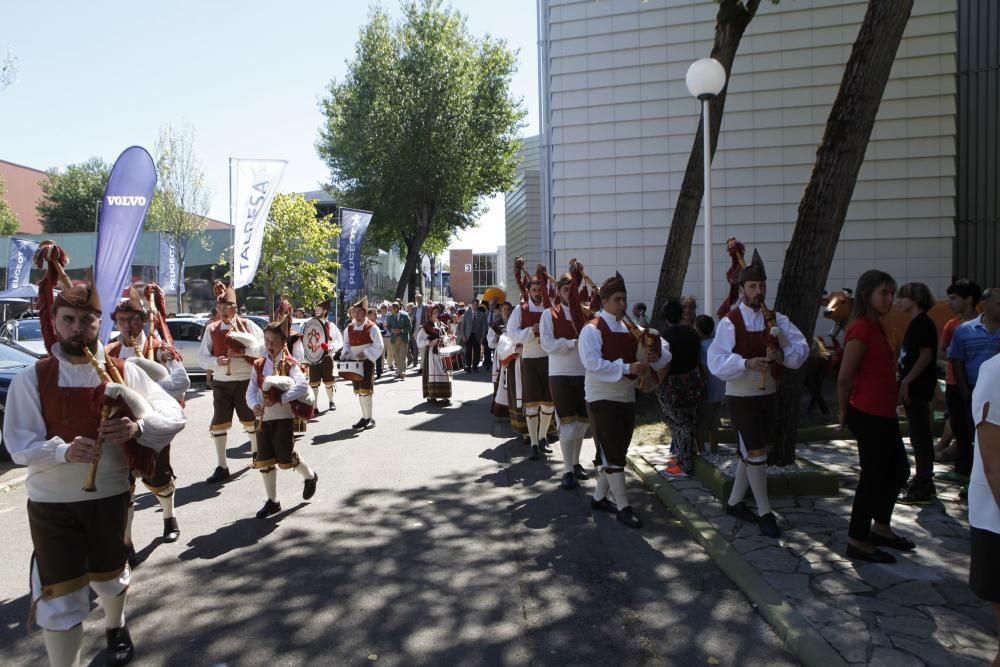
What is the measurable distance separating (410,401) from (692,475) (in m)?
8.25

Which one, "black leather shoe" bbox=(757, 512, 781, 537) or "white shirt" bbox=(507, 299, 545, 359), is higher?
"white shirt" bbox=(507, 299, 545, 359)

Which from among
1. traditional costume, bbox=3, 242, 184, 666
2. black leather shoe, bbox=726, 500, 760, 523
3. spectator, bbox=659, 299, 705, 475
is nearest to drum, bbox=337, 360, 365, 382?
spectator, bbox=659, 299, 705, 475

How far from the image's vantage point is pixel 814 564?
5.07 m

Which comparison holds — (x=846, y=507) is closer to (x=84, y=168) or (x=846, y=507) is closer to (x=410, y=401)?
(x=410, y=401)

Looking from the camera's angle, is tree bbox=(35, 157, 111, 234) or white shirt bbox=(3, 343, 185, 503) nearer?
white shirt bbox=(3, 343, 185, 503)

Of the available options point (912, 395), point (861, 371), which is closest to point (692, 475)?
point (912, 395)

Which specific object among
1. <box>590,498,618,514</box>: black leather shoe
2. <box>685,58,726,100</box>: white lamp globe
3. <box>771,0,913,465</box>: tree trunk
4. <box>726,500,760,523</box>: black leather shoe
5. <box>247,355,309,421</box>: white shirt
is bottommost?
<box>590,498,618,514</box>: black leather shoe

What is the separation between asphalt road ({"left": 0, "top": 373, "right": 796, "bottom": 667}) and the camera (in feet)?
13.4

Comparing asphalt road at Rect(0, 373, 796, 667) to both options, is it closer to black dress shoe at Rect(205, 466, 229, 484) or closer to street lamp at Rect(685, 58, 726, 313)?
black dress shoe at Rect(205, 466, 229, 484)

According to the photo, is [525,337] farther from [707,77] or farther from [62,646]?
[62,646]

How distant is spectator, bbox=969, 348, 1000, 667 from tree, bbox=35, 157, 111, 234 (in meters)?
63.8

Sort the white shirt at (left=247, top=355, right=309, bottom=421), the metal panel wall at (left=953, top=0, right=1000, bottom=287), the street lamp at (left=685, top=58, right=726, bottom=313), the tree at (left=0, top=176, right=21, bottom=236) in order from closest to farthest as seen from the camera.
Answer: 1. the white shirt at (left=247, top=355, right=309, bottom=421)
2. the street lamp at (left=685, top=58, right=726, bottom=313)
3. the metal panel wall at (left=953, top=0, right=1000, bottom=287)
4. the tree at (left=0, top=176, right=21, bottom=236)

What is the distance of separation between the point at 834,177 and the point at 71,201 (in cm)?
6263

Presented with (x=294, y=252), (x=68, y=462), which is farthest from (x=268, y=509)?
(x=294, y=252)
